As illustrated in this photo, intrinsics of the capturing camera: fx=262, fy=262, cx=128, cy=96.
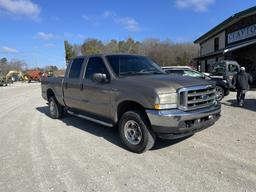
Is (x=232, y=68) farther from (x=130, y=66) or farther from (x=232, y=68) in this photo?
(x=130, y=66)

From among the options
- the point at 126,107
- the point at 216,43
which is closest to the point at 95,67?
the point at 126,107

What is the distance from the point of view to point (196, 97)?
5.09 meters

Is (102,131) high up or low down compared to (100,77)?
down

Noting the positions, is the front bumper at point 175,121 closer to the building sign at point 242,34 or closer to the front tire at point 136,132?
the front tire at point 136,132

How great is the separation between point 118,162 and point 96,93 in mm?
2000

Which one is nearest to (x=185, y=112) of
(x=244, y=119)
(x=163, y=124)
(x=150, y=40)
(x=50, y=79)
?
(x=163, y=124)

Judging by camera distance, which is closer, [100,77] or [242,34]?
[100,77]

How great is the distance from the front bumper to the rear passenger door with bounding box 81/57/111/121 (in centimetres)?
140

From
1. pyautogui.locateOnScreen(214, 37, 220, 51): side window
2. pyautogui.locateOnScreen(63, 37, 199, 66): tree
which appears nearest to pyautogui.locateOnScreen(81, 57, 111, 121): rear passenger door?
pyautogui.locateOnScreen(214, 37, 220, 51): side window

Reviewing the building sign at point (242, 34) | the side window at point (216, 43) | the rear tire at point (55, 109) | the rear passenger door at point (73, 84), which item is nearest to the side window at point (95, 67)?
the rear passenger door at point (73, 84)

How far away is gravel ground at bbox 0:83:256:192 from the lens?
4.00 metres

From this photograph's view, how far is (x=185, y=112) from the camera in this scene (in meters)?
4.83

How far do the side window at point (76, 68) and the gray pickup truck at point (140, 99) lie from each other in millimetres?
18

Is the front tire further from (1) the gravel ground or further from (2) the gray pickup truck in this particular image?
(1) the gravel ground
